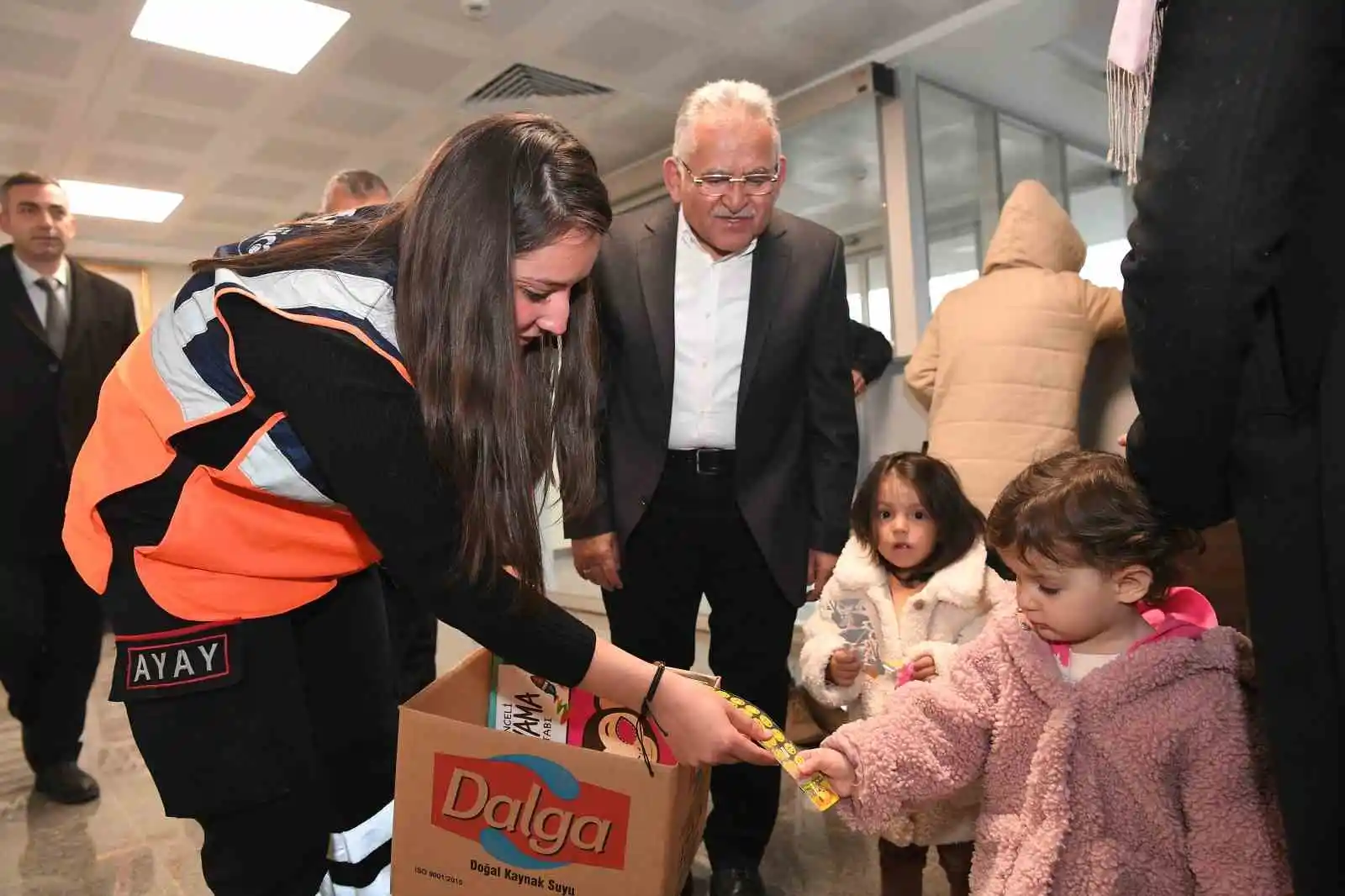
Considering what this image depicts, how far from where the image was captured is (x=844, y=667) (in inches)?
66.0

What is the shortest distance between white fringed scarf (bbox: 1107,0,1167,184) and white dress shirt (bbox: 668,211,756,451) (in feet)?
2.91

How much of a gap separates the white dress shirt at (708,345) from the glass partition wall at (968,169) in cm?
226

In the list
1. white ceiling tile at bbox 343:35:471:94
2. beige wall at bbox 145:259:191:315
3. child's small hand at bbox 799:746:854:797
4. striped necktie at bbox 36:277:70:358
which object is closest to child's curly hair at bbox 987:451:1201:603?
child's small hand at bbox 799:746:854:797

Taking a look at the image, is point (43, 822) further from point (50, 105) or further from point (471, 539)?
point (50, 105)

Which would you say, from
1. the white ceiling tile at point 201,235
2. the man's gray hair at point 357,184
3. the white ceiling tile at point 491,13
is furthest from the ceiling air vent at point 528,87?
the white ceiling tile at point 201,235

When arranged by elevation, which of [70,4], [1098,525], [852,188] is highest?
[70,4]

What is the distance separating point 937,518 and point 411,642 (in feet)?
4.39

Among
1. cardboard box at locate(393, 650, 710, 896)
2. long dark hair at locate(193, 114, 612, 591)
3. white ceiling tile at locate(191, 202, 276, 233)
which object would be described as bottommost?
cardboard box at locate(393, 650, 710, 896)

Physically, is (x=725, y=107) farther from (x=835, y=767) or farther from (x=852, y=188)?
(x=852, y=188)

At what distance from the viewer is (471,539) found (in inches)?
40.2

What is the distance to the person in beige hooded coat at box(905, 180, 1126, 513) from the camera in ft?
8.76

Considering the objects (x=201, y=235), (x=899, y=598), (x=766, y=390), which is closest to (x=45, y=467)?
(x=766, y=390)

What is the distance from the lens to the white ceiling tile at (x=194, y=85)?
387 cm

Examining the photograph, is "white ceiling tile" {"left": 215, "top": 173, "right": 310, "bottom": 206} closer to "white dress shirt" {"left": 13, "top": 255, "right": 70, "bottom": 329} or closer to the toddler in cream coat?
"white dress shirt" {"left": 13, "top": 255, "right": 70, "bottom": 329}
